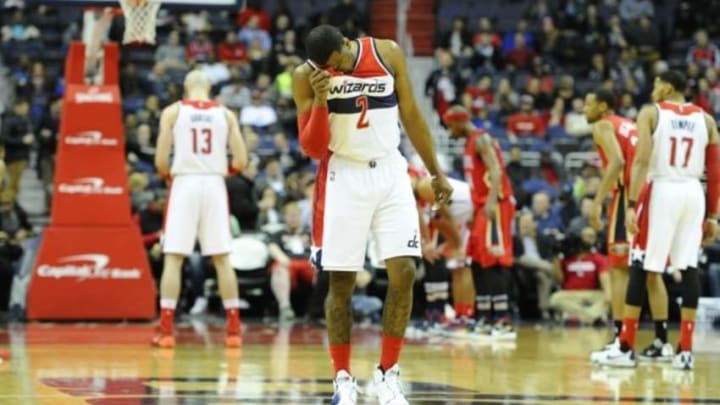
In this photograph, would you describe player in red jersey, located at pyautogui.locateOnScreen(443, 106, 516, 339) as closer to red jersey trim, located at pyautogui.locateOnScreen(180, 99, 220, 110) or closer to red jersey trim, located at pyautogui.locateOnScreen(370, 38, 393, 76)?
red jersey trim, located at pyautogui.locateOnScreen(180, 99, 220, 110)

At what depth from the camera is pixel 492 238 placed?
13.5m

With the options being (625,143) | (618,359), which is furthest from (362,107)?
(625,143)

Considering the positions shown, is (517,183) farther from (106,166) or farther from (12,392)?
(12,392)

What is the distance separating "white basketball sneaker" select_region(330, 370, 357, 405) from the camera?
7387mm

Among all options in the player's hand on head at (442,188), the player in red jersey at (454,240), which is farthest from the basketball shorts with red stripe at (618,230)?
the player's hand on head at (442,188)

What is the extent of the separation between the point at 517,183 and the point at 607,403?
11903 mm

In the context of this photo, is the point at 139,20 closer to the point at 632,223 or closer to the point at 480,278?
the point at 480,278

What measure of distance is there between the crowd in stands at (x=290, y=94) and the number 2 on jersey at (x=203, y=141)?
161 inches

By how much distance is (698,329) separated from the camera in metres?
15.6

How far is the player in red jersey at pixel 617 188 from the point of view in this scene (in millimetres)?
11109

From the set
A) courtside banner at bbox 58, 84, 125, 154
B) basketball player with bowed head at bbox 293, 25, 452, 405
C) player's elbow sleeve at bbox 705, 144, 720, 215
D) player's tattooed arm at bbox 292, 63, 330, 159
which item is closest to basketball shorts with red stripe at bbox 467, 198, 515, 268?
player's elbow sleeve at bbox 705, 144, 720, 215

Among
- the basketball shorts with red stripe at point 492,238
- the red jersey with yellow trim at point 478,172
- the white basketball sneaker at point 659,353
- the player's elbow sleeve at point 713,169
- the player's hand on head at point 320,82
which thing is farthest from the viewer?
the basketball shorts with red stripe at point 492,238

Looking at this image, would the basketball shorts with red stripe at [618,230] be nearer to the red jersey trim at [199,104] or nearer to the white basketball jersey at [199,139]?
the white basketball jersey at [199,139]

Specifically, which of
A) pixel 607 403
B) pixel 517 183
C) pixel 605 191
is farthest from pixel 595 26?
pixel 607 403
